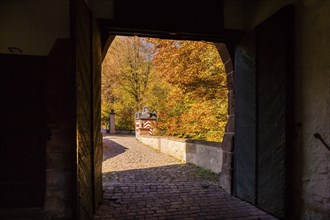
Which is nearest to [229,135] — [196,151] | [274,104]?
[274,104]

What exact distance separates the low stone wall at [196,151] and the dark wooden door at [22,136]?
3583mm

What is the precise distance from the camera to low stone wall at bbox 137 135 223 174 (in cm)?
570

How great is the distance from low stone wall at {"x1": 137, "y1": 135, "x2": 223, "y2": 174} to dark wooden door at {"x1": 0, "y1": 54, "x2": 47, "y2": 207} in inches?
141

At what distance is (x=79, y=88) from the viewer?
111 inches

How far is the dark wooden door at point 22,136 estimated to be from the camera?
3242 mm

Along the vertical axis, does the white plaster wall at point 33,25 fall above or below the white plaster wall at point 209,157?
above

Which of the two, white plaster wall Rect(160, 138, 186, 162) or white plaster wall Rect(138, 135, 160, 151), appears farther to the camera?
white plaster wall Rect(138, 135, 160, 151)

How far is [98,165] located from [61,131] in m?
0.80

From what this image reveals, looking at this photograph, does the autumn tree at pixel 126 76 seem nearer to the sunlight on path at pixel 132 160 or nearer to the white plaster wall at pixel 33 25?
the sunlight on path at pixel 132 160

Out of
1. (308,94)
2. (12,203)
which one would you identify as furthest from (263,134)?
(12,203)

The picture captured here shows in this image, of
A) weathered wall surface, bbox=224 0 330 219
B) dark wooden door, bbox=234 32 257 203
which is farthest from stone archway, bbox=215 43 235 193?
weathered wall surface, bbox=224 0 330 219

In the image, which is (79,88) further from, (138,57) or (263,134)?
(138,57)

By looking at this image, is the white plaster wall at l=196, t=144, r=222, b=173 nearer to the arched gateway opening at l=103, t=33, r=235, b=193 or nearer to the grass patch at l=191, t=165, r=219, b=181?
the grass patch at l=191, t=165, r=219, b=181

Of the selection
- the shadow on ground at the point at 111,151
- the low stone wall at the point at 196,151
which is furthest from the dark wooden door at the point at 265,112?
the shadow on ground at the point at 111,151
